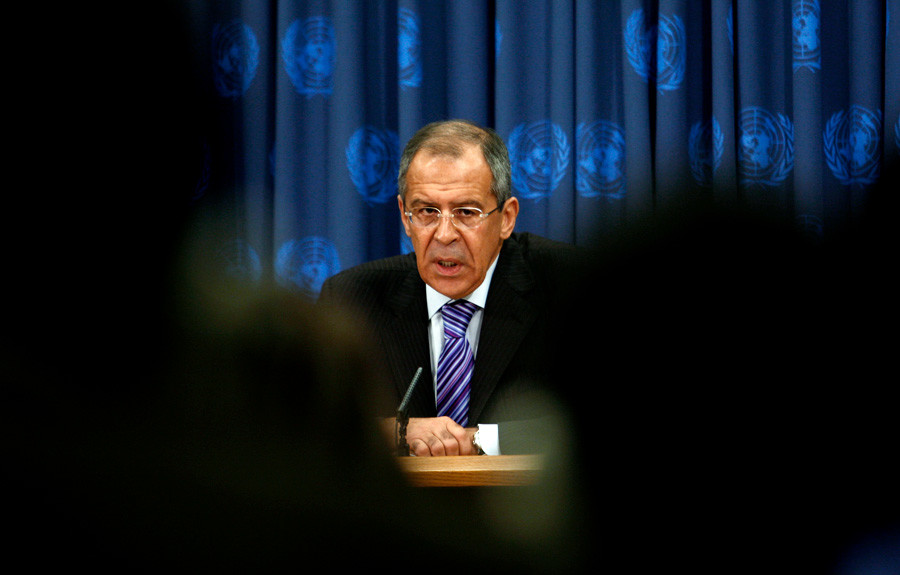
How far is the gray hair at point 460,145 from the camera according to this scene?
1751 millimetres

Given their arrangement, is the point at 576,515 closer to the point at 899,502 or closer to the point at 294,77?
the point at 899,502

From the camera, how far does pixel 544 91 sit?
2156 millimetres

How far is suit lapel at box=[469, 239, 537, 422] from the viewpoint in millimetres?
1546

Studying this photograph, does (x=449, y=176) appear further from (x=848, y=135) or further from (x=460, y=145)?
(x=848, y=135)

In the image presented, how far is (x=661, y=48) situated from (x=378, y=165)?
82 centimetres

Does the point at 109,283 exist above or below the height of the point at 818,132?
below

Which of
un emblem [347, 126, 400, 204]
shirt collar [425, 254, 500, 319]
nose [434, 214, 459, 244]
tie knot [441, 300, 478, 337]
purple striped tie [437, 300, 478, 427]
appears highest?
un emblem [347, 126, 400, 204]

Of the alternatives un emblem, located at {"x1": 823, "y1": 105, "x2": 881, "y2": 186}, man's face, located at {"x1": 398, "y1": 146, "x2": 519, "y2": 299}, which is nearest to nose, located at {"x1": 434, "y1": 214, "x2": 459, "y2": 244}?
man's face, located at {"x1": 398, "y1": 146, "x2": 519, "y2": 299}

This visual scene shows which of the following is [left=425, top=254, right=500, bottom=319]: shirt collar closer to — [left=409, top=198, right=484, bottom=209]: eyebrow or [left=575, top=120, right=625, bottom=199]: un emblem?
[left=409, top=198, right=484, bottom=209]: eyebrow

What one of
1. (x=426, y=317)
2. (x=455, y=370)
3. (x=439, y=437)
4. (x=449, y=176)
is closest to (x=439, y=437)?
(x=439, y=437)

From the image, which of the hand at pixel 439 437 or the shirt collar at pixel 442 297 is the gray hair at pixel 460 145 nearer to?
the shirt collar at pixel 442 297

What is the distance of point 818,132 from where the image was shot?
205 cm

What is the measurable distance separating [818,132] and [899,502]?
6.83 feet

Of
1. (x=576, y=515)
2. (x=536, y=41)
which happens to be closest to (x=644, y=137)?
(x=536, y=41)
